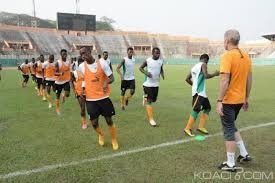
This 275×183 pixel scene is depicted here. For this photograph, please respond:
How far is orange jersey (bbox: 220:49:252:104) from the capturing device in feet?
18.1

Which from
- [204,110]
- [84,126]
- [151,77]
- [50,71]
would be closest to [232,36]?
[204,110]

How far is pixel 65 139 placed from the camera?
26.2 ft

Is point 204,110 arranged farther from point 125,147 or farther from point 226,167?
point 226,167

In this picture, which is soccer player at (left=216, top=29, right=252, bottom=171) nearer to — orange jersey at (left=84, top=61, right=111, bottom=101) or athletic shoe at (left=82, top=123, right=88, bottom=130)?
orange jersey at (left=84, top=61, right=111, bottom=101)

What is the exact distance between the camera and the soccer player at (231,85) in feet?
18.1

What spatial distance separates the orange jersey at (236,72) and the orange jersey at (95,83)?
8.47 feet

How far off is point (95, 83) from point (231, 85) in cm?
276

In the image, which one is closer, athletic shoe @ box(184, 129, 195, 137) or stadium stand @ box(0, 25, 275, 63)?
athletic shoe @ box(184, 129, 195, 137)

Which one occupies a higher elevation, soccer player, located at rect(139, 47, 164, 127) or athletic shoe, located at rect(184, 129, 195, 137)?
soccer player, located at rect(139, 47, 164, 127)

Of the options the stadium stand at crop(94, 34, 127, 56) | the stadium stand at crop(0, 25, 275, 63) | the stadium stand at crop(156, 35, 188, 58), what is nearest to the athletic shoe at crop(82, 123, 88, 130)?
the stadium stand at crop(0, 25, 275, 63)

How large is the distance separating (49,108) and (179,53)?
74380 mm

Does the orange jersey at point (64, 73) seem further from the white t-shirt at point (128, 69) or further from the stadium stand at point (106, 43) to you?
the stadium stand at point (106, 43)

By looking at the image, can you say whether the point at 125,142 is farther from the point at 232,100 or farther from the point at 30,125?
the point at 30,125

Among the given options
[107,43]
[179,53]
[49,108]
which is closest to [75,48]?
[107,43]
